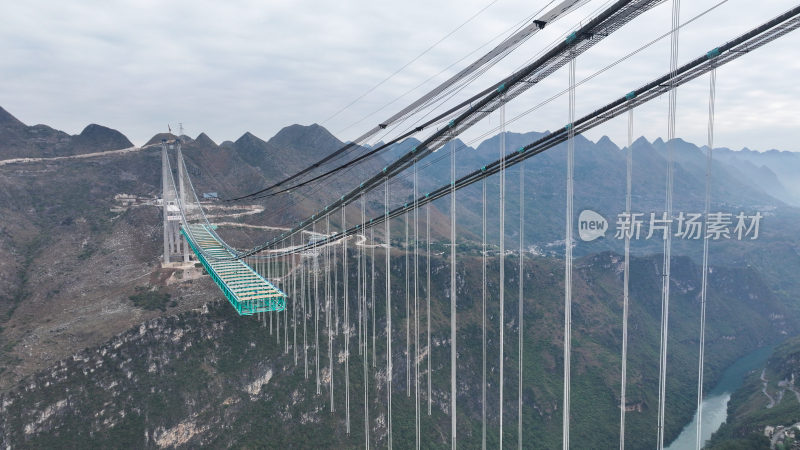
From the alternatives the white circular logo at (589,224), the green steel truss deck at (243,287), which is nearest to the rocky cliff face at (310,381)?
the green steel truss deck at (243,287)

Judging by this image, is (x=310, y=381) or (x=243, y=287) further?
(x=310, y=381)

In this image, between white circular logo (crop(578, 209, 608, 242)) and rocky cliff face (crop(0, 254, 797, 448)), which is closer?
rocky cliff face (crop(0, 254, 797, 448))

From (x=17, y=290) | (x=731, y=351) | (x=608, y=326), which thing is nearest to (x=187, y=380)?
(x=17, y=290)

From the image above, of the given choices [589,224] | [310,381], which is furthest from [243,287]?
[589,224]

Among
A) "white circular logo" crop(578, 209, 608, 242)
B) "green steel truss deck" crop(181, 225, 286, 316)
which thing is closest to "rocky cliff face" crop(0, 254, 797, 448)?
"green steel truss deck" crop(181, 225, 286, 316)

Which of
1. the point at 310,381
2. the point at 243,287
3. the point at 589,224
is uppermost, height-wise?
Result: the point at 589,224

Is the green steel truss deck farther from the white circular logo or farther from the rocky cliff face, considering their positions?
the white circular logo

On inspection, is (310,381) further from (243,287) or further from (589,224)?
(589,224)

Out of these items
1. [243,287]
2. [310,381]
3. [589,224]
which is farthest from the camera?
[589,224]

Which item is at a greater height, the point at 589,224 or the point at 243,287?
the point at 589,224

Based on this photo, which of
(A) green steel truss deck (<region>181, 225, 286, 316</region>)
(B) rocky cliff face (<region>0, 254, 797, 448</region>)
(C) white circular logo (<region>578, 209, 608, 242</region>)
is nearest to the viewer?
(A) green steel truss deck (<region>181, 225, 286, 316</region>)

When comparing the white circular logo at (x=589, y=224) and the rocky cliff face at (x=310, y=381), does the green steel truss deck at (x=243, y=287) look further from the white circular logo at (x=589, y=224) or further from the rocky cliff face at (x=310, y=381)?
the white circular logo at (x=589, y=224)
